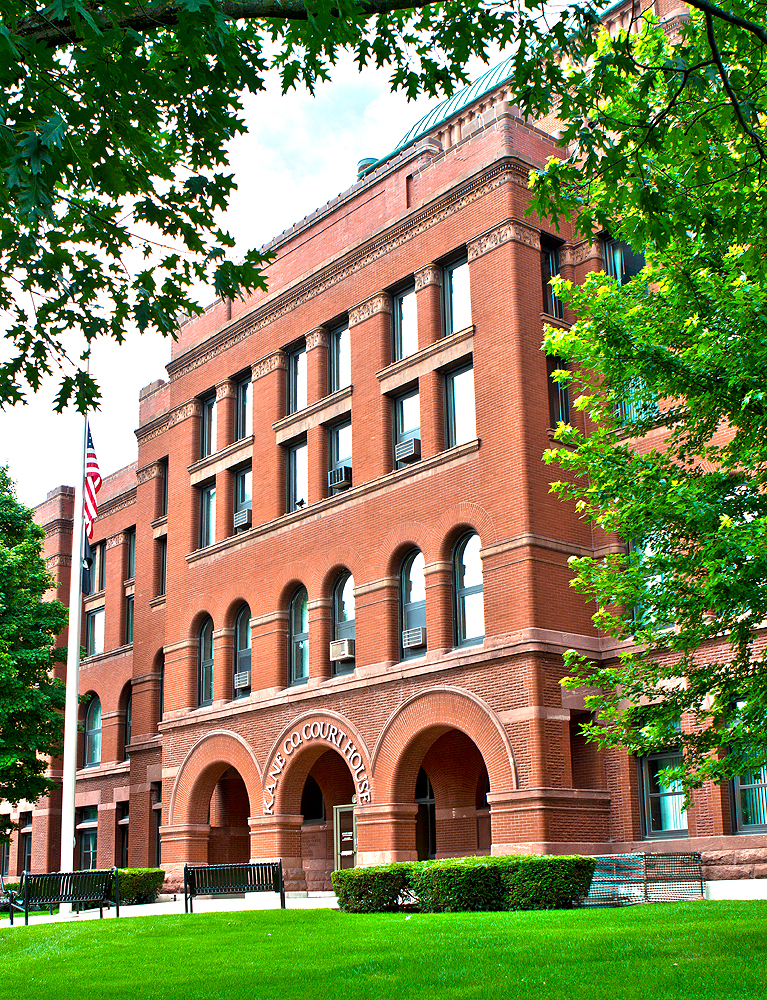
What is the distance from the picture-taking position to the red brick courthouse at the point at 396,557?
77.2 feet

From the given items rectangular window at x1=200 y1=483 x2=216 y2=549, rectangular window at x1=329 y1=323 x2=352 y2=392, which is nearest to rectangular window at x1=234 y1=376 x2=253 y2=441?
rectangular window at x1=200 y1=483 x2=216 y2=549

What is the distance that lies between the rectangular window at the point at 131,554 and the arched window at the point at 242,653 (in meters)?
12.2

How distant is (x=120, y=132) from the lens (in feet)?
27.1

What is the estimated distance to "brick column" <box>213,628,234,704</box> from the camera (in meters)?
31.9

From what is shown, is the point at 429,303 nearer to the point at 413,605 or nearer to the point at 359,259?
the point at 359,259

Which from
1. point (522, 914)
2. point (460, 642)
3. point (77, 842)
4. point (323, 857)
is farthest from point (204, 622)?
point (522, 914)

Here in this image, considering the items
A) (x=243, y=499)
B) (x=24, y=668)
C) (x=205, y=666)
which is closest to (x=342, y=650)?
(x=205, y=666)

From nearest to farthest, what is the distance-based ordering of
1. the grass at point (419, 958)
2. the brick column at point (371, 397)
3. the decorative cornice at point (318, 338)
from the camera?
1. the grass at point (419, 958)
2. the brick column at point (371, 397)
3. the decorative cornice at point (318, 338)

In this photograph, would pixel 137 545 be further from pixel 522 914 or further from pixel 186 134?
pixel 186 134

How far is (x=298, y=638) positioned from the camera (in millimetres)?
30141

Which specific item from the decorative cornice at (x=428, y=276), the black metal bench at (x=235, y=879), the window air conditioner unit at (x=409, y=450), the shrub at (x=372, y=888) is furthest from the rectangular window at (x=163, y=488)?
the shrub at (x=372, y=888)

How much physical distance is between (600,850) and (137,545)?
2359 centimetres

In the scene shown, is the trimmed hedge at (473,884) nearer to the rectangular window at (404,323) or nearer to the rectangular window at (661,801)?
the rectangular window at (661,801)

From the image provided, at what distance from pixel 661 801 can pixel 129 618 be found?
995 inches
